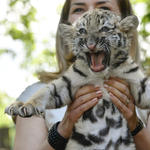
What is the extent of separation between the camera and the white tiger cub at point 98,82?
2115 millimetres

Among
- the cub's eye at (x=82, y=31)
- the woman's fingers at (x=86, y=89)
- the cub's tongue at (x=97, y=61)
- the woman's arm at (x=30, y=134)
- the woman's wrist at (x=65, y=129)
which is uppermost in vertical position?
the cub's eye at (x=82, y=31)

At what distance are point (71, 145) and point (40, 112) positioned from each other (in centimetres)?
46

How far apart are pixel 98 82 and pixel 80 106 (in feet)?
1.12

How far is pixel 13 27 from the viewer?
863 cm

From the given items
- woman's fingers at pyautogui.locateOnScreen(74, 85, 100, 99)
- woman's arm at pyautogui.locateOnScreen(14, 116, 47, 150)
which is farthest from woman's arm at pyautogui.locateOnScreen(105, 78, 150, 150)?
woman's arm at pyautogui.locateOnScreen(14, 116, 47, 150)

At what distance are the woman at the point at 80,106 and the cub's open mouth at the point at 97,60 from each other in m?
0.21

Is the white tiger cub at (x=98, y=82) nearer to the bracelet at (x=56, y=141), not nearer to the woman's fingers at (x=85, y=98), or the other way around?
the woman's fingers at (x=85, y=98)

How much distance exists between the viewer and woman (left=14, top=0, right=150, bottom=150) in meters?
2.27

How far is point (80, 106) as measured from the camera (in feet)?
7.46

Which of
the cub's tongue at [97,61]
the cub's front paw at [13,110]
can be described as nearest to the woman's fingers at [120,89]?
the cub's tongue at [97,61]

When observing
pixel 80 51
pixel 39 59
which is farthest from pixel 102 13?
pixel 39 59

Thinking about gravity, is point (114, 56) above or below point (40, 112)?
above

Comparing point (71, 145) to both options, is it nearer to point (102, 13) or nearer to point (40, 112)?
point (40, 112)

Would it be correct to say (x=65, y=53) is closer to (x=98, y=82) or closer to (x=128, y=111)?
(x=98, y=82)
